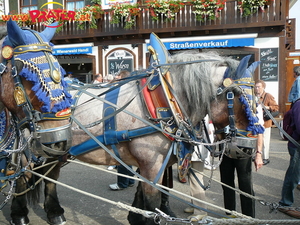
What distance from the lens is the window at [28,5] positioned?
14.3 meters

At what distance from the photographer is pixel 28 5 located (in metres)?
14.5

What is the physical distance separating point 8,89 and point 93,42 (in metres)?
11.5

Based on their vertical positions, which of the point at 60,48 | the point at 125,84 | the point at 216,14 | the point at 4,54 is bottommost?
the point at 125,84

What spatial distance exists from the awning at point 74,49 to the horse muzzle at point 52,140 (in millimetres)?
11449

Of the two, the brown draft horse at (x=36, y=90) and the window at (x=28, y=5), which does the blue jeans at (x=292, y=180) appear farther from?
the window at (x=28, y=5)

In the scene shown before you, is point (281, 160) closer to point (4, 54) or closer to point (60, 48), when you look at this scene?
point (4, 54)

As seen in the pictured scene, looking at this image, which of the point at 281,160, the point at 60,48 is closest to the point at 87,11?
the point at 60,48

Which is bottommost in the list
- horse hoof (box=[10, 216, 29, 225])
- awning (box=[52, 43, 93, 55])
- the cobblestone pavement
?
the cobblestone pavement

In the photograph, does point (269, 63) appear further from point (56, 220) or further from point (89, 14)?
point (56, 220)

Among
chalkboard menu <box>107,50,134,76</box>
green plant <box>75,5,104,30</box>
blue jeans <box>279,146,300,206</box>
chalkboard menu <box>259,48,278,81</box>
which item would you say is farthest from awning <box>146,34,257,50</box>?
blue jeans <box>279,146,300,206</box>

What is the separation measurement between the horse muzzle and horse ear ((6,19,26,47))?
2.03 ft

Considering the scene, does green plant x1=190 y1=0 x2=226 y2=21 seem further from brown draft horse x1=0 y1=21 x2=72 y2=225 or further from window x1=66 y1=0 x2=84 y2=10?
brown draft horse x1=0 y1=21 x2=72 y2=225

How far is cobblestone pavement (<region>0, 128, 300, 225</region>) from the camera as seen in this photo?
3.71m

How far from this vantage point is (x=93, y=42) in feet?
43.0
